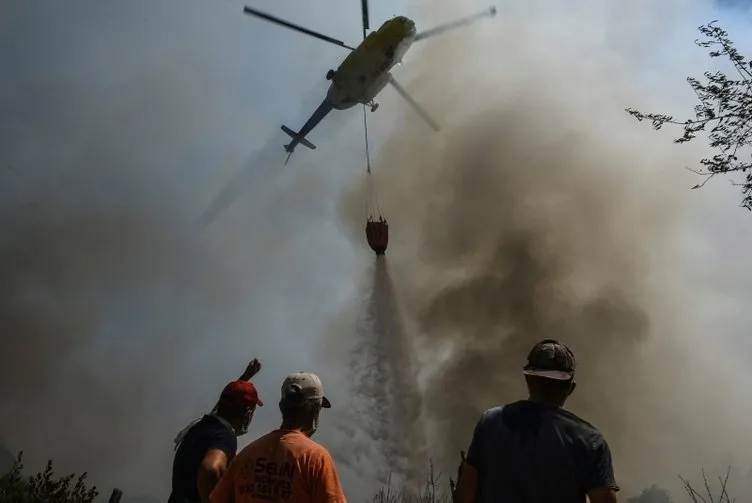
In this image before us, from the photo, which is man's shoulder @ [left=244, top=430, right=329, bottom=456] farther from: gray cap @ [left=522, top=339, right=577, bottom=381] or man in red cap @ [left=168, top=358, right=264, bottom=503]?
gray cap @ [left=522, top=339, right=577, bottom=381]

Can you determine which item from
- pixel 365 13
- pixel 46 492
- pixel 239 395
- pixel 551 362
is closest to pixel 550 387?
pixel 551 362

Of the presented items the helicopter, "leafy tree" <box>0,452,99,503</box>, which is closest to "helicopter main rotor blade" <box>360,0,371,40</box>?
the helicopter

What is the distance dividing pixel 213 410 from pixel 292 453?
1605 millimetres

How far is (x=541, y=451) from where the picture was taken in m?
4.22

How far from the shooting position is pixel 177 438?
6027mm

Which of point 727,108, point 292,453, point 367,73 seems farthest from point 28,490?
point 367,73

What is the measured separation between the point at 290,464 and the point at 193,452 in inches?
57.0

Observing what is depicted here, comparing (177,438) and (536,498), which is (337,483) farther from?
(177,438)

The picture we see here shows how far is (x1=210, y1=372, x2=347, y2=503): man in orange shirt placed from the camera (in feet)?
14.7

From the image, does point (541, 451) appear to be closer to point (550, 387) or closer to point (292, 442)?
point (550, 387)

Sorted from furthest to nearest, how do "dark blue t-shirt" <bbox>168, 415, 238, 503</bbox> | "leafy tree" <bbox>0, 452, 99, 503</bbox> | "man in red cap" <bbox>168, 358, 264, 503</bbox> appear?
"leafy tree" <bbox>0, 452, 99, 503</bbox> < "dark blue t-shirt" <bbox>168, 415, 238, 503</bbox> < "man in red cap" <bbox>168, 358, 264, 503</bbox>

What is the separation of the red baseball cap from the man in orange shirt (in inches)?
40.1

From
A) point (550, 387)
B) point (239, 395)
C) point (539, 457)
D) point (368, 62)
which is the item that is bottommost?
point (539, 457)

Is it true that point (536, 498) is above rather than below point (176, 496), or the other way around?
below
